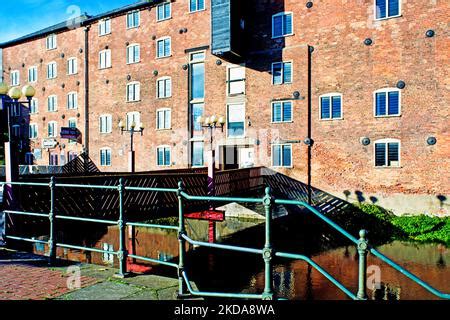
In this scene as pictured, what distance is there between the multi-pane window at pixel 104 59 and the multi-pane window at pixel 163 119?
6317 mm

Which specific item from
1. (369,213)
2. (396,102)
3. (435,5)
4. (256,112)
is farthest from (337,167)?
(435,5)

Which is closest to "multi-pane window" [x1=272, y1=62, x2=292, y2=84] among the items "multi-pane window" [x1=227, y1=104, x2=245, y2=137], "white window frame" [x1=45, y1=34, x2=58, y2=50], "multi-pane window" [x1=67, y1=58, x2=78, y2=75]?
"multi-pane window" [x1=227, y1=104, x2=245, y2=137]

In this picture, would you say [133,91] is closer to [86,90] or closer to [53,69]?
[86,90]

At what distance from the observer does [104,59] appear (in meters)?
27.1

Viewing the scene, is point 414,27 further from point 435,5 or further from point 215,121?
point 215,121

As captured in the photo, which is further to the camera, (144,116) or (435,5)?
(144,116)

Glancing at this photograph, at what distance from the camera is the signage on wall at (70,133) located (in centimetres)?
2656

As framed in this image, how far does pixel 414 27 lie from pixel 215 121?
35.8 ft

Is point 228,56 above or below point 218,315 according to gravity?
above

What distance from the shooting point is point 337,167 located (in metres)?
18.5

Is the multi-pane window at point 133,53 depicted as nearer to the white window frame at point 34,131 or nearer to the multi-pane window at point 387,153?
the white window frame at point 34,131

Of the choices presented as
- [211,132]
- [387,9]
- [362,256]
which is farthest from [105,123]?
Result: [362,256]

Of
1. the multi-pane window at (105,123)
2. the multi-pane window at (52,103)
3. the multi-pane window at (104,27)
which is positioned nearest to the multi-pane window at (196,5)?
the multi-pane window at (104,27)

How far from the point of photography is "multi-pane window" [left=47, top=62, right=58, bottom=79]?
3000cm
